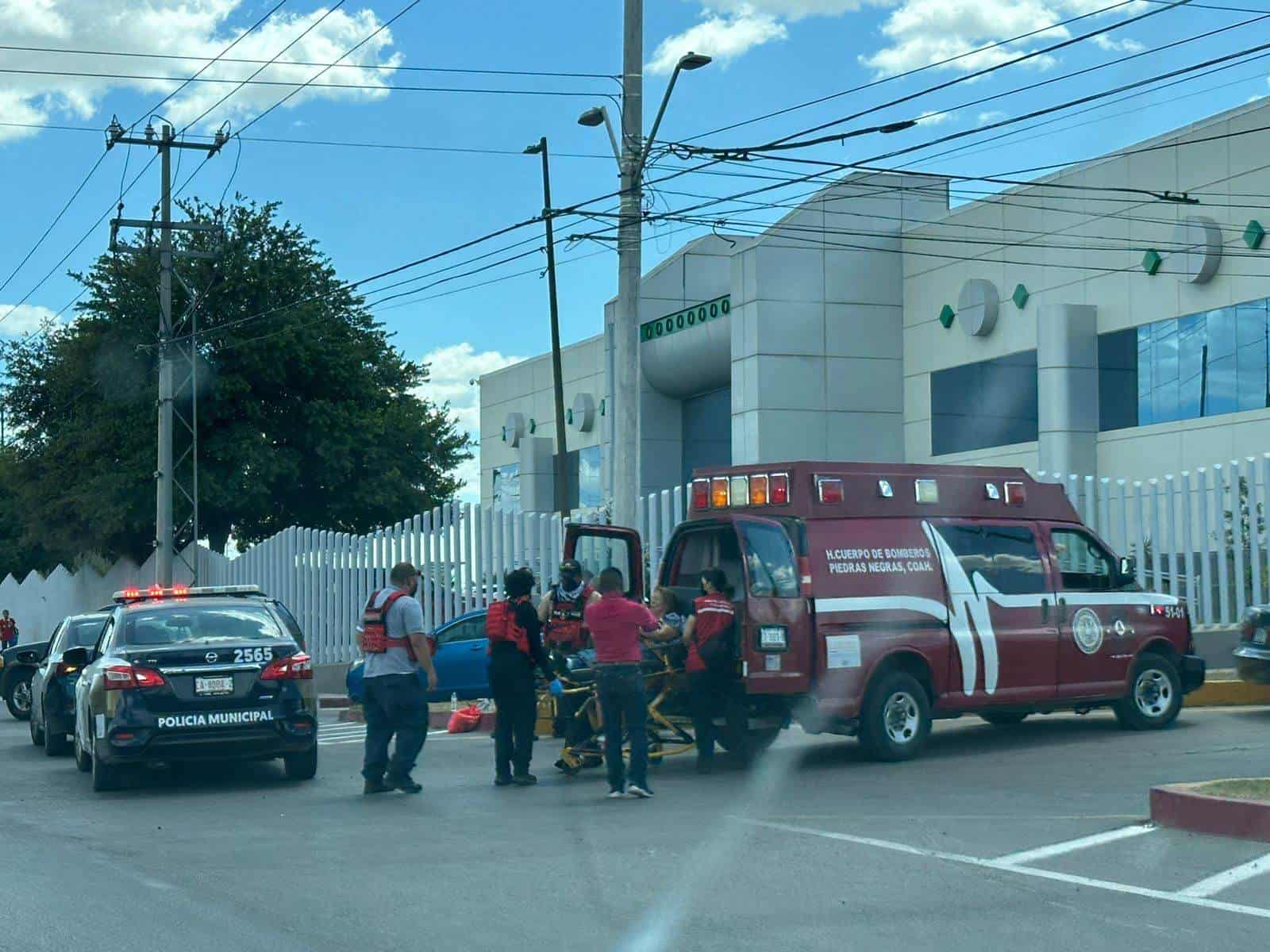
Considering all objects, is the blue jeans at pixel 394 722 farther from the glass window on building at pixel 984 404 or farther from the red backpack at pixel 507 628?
the glass window on building at pixel 984 404

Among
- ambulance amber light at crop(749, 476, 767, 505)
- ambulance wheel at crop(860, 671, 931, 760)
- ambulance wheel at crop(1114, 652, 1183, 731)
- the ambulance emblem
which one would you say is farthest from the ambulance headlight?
ambulance wheel at crop(1114, 652, 1183, 731)

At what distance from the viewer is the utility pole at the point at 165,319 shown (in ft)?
103

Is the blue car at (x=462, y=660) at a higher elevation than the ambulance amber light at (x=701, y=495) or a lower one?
lower

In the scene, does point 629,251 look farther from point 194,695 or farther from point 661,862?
point 661,862

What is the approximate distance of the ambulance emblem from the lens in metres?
14.4

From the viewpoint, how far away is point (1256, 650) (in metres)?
15.1

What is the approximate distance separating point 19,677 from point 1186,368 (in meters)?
21.3

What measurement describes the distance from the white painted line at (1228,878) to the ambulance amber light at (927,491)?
5673 mm

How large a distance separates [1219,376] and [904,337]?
28.0 ft

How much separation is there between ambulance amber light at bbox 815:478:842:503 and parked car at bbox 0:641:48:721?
1353cm

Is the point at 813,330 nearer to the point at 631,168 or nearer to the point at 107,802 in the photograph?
the point at 631,168

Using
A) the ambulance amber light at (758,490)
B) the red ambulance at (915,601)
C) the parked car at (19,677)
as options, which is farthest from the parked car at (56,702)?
the ambulance amber light at (758,490)

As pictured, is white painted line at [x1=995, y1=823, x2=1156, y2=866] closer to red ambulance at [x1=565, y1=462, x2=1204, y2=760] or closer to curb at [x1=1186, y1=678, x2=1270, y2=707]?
red ambulance at [x1=565, y1=462, x2=1204, y2=760]

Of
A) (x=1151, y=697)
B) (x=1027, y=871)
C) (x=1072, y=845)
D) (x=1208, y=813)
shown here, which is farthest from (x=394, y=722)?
(x=1151, y=697)
